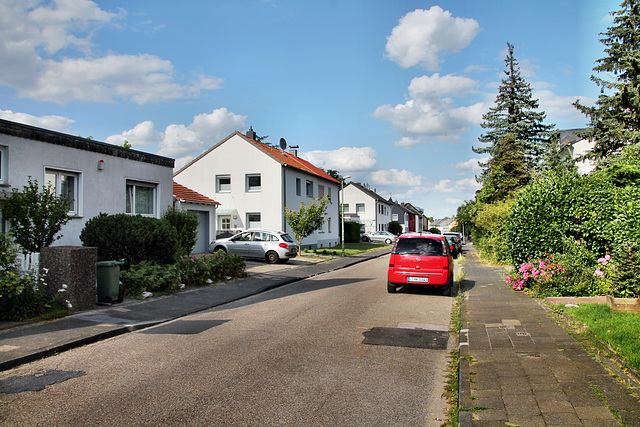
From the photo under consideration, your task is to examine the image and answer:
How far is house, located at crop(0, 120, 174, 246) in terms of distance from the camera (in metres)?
11.6

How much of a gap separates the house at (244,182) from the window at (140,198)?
13.3 m

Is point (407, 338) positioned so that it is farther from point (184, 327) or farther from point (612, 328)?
point (184, 327)

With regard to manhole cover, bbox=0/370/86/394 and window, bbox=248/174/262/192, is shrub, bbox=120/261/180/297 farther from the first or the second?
window, bbox=248/174/262/192

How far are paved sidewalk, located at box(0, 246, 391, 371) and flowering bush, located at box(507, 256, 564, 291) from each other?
713cm

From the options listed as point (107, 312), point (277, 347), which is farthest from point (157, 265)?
point (277, 347)

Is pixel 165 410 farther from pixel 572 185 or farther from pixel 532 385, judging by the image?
pixel 572 185

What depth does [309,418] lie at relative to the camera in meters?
4.21

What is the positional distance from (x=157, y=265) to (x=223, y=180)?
66.2 feet

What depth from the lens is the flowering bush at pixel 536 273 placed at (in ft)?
35.4

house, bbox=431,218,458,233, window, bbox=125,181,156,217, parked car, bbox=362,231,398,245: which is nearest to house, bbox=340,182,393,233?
parked car, bbox=362,231,398,245

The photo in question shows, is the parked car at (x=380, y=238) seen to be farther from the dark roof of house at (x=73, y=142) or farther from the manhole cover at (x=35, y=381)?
the manhole cover at (x=35, y=381)

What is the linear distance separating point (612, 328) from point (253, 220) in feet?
Answer: 85.2

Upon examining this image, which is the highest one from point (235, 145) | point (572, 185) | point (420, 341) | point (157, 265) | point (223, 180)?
point (235, 145)

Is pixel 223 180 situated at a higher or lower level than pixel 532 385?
higher
